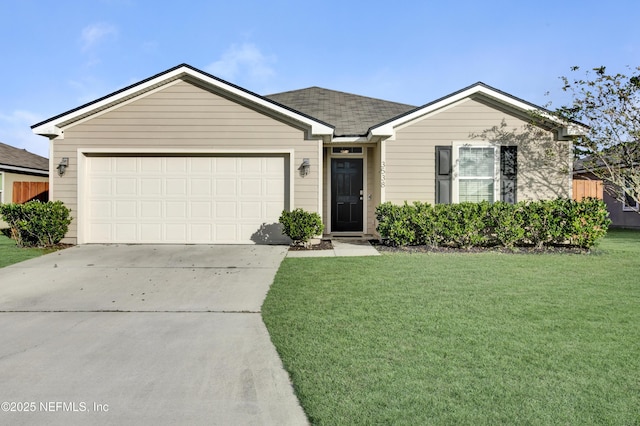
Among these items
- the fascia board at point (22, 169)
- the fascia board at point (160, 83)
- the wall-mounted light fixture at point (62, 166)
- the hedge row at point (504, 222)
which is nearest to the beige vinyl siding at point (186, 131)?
the wall-mounted light fixture at point (62, 166)

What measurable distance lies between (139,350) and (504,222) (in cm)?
783

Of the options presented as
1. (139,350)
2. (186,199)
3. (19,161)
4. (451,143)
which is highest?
(19,161)

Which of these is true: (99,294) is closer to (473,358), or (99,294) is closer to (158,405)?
(158,405)

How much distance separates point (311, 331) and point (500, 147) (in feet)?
26.9

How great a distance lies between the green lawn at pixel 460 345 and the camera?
218cm

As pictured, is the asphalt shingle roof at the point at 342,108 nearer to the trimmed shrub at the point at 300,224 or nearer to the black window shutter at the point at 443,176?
the black window shutter at the point at 443,176

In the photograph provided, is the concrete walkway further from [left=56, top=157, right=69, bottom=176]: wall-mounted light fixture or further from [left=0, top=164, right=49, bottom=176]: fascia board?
[left=0, top=164, right=49, bottom=176]: fascia board

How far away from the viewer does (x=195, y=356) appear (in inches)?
121

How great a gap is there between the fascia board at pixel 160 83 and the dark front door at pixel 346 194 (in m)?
2.08

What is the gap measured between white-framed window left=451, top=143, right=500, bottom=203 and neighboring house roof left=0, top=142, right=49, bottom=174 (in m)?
15.7

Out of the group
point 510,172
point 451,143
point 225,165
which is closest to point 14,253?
point 225,165

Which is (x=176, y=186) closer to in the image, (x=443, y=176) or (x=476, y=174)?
(x=443, y=176)

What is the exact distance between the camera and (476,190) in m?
9.54

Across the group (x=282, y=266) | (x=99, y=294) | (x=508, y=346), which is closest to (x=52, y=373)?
(x=99, y=294)
